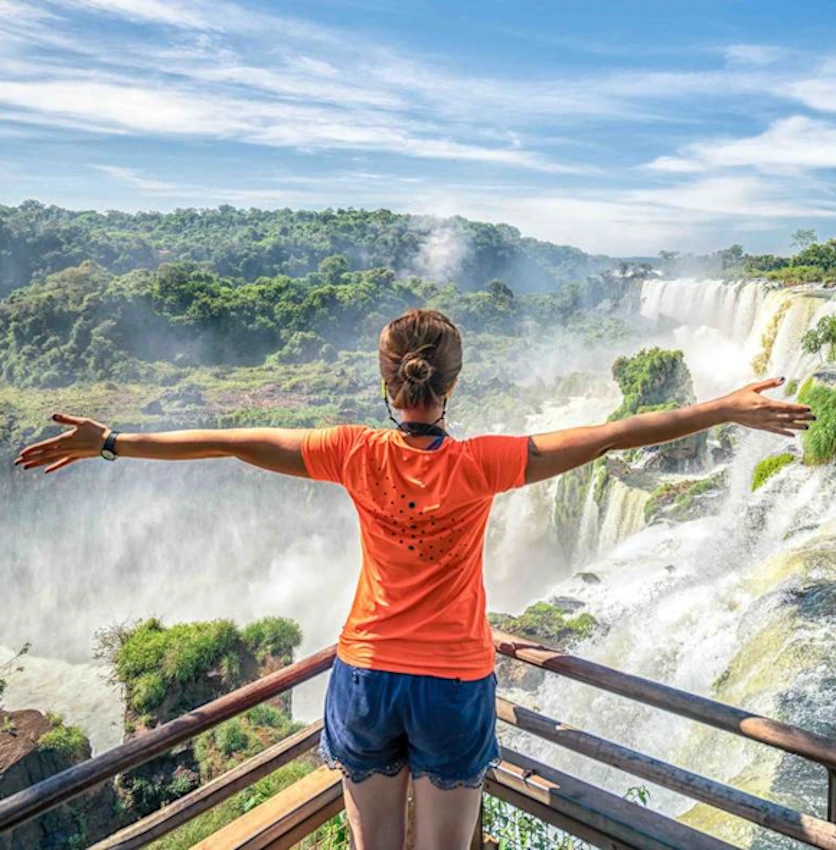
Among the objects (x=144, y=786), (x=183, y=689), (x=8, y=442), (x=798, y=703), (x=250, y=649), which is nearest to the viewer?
(x=798, y=703)

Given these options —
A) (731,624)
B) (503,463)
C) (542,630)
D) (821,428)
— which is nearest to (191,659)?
(542,630)

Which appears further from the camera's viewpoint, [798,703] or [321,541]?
[321,541]

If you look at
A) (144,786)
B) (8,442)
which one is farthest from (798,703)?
(8,442)

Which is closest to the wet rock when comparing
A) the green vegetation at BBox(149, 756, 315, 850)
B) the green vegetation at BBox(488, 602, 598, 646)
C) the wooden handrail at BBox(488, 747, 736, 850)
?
the green vegetation at BBox(488, 602, 598, 646)

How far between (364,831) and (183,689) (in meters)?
14.0

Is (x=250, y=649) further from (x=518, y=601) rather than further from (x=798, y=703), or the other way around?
(x=798, y=703)

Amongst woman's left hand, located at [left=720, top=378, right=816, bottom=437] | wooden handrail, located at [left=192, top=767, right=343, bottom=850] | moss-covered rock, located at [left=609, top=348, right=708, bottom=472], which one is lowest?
moss-covered rock, located at [left=609, top=348, right=708, bottom=472]

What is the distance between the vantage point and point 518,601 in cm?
1752

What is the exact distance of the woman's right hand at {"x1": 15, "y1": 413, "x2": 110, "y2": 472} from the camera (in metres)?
1.38

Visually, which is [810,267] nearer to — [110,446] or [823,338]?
[823,338]

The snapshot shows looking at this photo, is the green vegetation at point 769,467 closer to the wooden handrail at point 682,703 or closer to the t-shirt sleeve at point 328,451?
the wooden handrail at point 682,703

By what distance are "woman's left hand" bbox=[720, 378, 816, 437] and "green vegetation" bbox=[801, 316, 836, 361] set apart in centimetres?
1252

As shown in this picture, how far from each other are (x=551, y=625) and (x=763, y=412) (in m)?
10.1

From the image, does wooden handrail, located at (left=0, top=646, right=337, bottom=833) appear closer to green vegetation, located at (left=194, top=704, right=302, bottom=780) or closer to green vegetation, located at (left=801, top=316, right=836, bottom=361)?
green vegetation, located at (left=194, top=704, right=302, bottom=780)
